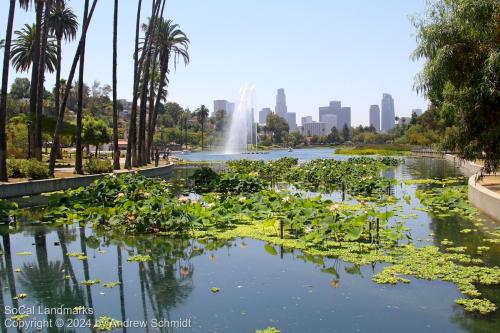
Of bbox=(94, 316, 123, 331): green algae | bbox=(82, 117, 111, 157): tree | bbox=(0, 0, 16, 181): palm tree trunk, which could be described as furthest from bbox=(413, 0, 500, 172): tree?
bbox=(82, 117, 111, 157): tree

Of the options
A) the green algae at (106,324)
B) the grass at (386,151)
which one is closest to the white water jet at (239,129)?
the grass at (386,151)

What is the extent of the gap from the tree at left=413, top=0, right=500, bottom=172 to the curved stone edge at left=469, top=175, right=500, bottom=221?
Result: 0.92 meters

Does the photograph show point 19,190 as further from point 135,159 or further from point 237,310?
point 135,159

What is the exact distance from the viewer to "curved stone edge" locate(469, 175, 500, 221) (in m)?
14.1

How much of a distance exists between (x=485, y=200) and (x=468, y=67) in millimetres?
4063

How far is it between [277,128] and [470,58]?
17849 cm

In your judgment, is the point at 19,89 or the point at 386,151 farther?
the point at 19,89

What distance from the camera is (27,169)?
23531 mm

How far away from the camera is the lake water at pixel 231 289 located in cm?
697

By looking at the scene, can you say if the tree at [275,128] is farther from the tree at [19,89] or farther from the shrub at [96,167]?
the shrub at [96,167]

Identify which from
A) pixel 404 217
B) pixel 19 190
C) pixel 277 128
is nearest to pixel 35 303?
pixel 404 217

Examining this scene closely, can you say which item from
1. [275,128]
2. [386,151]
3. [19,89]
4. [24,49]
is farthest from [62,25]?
[275,128]

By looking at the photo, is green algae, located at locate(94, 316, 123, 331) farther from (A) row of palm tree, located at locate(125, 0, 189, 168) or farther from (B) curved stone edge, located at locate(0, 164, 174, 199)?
(A) row of palm tree, located at locate(125, 0, 189, 168)

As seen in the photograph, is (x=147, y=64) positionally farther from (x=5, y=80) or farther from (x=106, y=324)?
(x=106, y=324)
